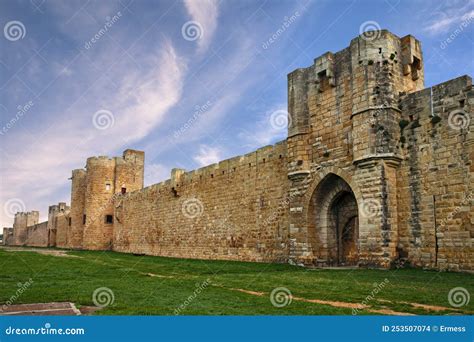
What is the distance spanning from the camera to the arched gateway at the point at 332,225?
15.4 meters

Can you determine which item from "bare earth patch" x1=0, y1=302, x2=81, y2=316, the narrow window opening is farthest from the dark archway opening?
the narrow window opening

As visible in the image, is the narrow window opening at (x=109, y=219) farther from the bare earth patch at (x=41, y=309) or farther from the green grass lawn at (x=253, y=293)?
the bare earth patch at (x=41, y=309)

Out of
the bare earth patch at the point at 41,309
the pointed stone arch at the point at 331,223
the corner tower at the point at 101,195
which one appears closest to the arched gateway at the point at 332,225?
the pointed stone arch at the point at 331,223

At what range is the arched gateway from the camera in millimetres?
15359

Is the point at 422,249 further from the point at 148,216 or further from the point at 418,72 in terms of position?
the point at 148,216

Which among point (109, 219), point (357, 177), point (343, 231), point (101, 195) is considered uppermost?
point (101, 195)

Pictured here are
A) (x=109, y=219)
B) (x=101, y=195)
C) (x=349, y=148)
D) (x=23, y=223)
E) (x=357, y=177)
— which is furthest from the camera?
(x=23, y=223)

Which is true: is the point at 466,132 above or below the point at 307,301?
above

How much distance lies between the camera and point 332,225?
1566 centimetres

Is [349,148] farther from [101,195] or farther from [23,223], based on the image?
[23,223]

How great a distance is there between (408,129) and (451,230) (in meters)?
3.24

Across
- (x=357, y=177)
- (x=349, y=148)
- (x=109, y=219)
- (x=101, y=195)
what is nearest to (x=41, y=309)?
(x=357, y=177)

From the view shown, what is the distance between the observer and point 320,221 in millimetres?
15664

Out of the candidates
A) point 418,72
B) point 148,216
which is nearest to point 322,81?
point 418,72
